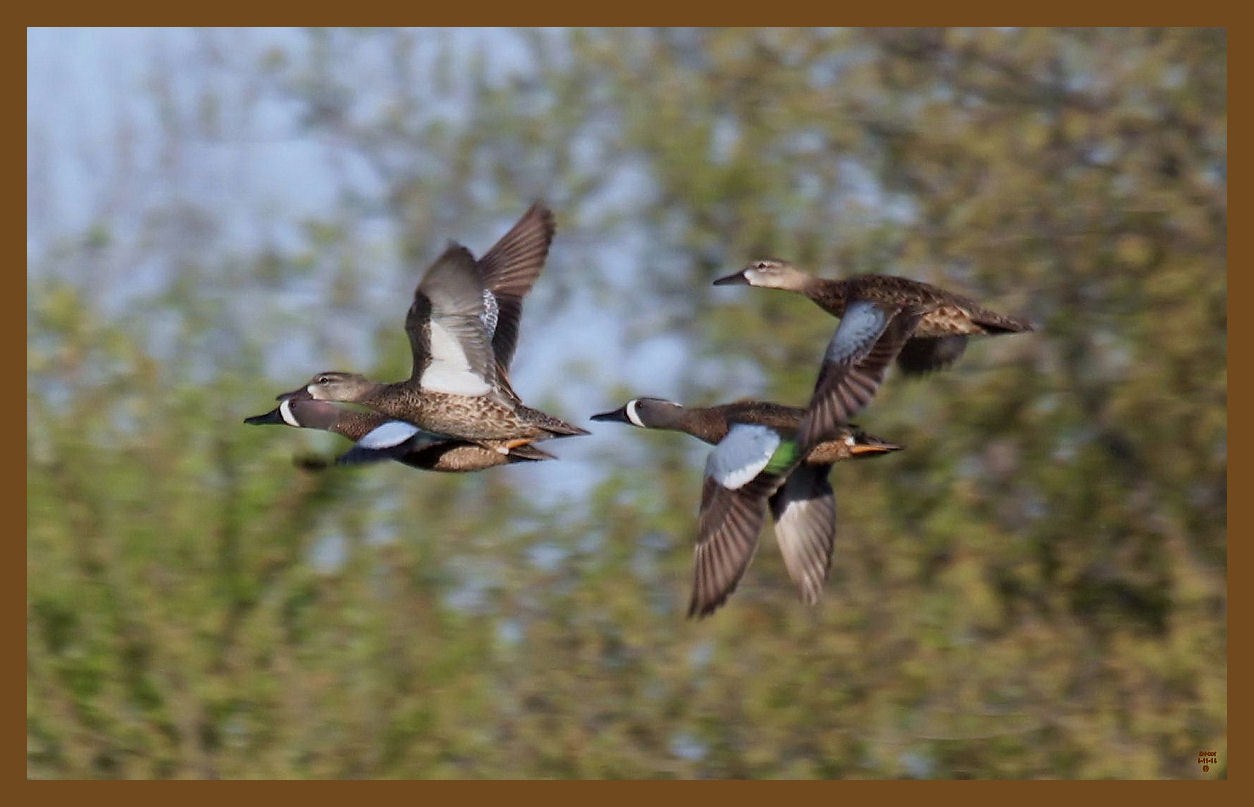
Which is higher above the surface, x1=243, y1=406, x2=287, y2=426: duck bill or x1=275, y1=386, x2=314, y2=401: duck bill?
x1=275, y1=386, x2=314, y2=401: duck bill

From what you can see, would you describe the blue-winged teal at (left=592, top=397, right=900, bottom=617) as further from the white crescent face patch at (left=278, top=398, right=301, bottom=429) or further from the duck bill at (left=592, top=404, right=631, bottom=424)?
the white crescent face patch at (left=278, top=398, right=301, bottom=429)

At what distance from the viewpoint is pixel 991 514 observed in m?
11.1

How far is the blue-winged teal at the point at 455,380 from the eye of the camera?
7105 millimetres

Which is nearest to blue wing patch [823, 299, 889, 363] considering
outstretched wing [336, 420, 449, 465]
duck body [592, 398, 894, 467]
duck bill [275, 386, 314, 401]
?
duck body [592, 398, 894, 467]

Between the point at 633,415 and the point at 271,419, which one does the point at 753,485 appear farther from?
the point at 271,419

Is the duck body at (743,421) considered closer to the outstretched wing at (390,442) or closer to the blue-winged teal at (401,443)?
the blue-winged teal at (401,443)

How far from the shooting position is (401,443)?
7695mm

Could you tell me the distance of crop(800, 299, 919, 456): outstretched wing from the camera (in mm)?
6941

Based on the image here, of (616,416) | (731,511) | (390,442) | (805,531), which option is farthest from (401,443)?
(805,531)

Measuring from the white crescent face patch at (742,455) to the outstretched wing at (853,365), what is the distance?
6.3 inches

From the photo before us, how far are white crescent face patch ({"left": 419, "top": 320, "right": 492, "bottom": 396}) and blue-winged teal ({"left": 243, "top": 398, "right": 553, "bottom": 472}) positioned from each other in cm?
28

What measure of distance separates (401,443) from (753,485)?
1.31 meters

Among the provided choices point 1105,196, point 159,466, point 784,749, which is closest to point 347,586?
point 159,466

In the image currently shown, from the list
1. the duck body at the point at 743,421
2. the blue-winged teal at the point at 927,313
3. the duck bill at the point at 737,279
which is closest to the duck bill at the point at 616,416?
the duck body at the point at 743,421
